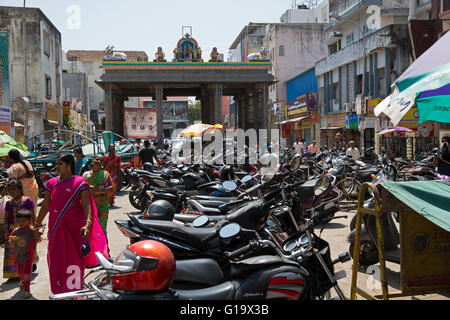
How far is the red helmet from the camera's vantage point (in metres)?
2.58

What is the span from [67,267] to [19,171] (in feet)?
10.7

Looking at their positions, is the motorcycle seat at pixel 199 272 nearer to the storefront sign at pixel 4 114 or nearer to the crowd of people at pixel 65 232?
the crowd of people at pixel 65 232

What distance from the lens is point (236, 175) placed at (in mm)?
9320

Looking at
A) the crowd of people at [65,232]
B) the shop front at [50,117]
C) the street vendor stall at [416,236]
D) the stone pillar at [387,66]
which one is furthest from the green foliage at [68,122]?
the street vendor stall at [416,236]

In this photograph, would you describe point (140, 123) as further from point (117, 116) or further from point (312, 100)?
point (312, 100)

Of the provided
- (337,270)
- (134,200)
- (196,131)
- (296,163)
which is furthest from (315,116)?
(337,270)

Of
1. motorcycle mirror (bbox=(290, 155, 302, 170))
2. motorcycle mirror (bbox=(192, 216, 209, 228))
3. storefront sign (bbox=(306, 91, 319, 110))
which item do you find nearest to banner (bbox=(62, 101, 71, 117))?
storefront sign (bbox=(306, 91, 319, 110))

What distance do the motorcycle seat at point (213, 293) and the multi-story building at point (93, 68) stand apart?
54276mm

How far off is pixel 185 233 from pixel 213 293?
0.77 meters

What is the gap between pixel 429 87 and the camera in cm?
405

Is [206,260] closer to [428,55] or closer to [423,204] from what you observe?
[423,204]

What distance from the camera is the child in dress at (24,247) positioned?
482cm

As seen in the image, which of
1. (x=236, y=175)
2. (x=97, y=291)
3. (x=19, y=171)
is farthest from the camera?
(x=236, y=175)

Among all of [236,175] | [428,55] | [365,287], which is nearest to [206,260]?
[365,287]
